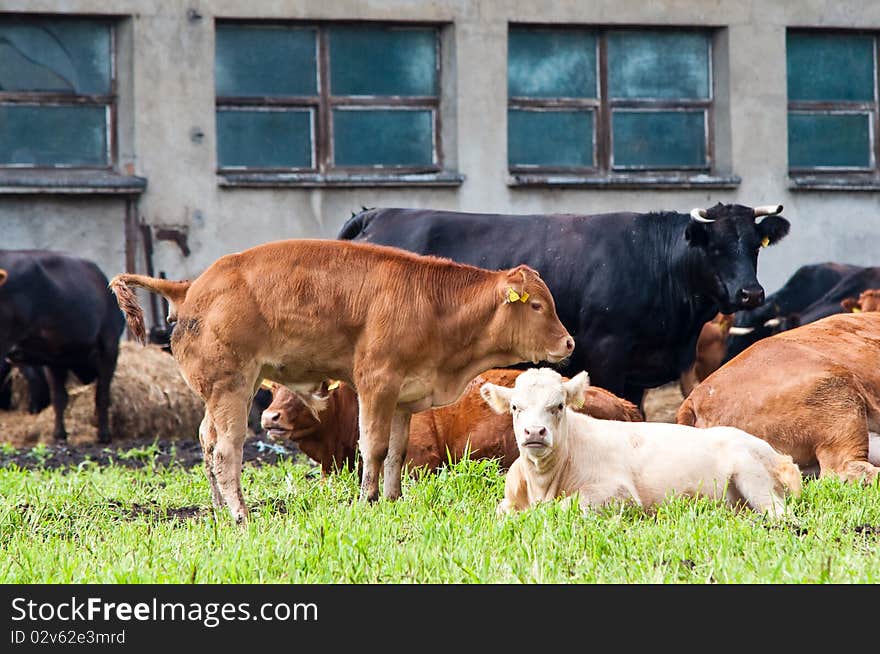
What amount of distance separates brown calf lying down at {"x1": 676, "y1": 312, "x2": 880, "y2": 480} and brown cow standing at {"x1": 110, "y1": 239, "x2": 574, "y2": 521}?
1.40 metres

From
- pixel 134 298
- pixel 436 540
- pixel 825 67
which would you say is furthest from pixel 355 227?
pixel 825 67

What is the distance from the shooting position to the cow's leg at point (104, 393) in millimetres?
15250

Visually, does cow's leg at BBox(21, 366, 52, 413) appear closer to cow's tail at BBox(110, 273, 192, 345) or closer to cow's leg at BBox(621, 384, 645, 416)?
cow's leg at BBox(621, 384, 645, 416)

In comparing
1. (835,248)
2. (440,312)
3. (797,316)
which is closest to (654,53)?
(835,248)

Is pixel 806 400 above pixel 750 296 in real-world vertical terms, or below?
below

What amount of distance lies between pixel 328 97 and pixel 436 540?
42.2ft

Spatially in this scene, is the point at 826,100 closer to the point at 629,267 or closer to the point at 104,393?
the point at 629,267

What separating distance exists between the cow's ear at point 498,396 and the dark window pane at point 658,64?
12.3 meters

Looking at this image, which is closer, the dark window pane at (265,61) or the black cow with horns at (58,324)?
the black cow with horns at (58,324)

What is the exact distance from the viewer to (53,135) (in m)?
18.1

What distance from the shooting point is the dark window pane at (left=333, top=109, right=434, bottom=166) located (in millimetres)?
19047

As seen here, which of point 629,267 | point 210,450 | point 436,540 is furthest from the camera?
point 629,267

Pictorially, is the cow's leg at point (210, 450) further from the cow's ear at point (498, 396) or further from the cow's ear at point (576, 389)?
the cow's ear at point (576, 389)

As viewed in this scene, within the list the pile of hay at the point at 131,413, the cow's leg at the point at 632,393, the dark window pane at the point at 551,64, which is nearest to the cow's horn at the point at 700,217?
the cow's leg at the point at 632,393
